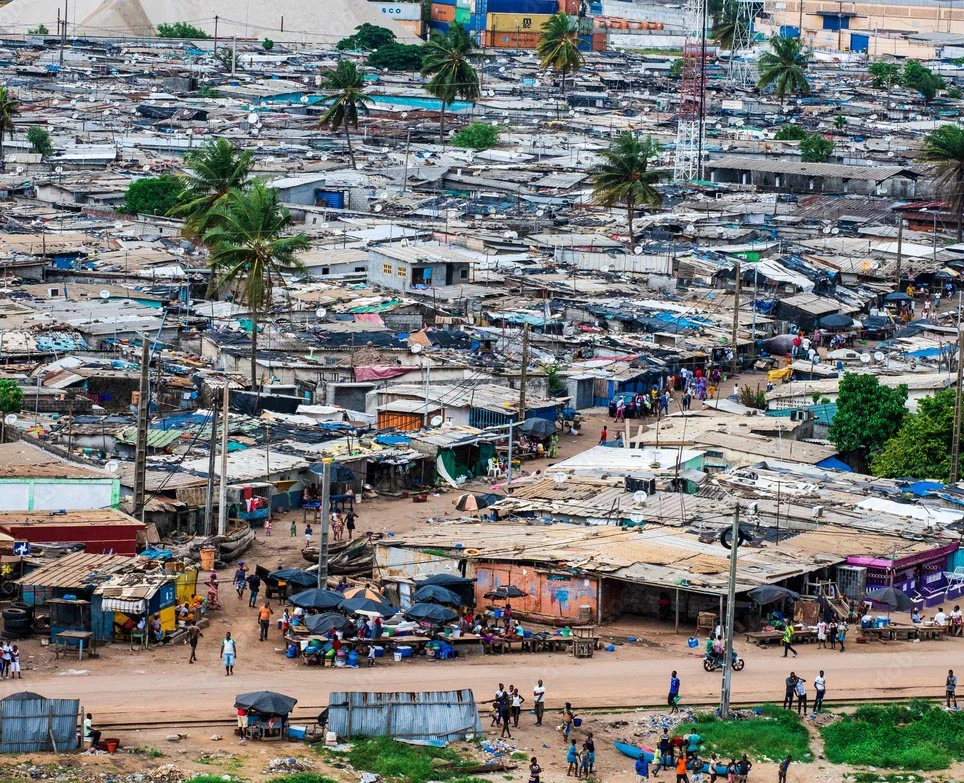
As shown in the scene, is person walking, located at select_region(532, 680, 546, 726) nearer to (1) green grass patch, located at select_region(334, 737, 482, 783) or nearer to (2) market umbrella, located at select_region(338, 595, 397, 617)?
(1) green grass patch, located at select_region(334, 737, 482, 783)

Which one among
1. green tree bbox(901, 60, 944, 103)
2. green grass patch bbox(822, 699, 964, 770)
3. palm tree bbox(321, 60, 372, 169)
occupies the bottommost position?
green grass patch bbox(822, 699, 964, 770)

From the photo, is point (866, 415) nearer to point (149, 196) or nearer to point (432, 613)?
point (432, 613)

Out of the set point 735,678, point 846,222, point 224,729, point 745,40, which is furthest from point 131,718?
point 745,40

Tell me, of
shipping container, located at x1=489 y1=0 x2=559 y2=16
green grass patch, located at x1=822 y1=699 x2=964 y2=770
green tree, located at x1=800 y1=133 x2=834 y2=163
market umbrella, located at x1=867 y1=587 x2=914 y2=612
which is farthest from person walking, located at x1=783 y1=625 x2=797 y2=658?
shipping container, located at x1=489 y1=0 x2=559 y2=16

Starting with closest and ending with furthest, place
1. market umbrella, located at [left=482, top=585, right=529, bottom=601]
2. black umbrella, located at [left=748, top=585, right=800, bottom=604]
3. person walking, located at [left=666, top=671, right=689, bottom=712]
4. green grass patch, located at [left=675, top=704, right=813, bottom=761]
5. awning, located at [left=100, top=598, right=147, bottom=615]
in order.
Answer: green grass patch, located at [left=675, top=704, right=813, bottom=761] < person walking, located at [left=666, top=671, right=689, bottom=712] < awning, located at [left=100, top=598, right=147, bottom=615] < black umbrella, located at [left=748, top=585, right=800, bottom=604] < market umbrella, located at [left=482, top=585, right=529, bottom=601]

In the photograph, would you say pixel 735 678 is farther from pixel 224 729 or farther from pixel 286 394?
pixel 286 394

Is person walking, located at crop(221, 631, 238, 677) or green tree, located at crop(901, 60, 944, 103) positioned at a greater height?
green tree, located at crop(901, 60, 944, 103)

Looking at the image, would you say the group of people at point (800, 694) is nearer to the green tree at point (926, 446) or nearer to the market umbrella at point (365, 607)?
the market umbrella at point (365, 607)

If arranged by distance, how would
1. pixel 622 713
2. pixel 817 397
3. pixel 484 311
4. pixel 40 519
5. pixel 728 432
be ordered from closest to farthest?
pixel 622 713, pixel 40 519, pixel 728 432, pixel 817 397, pixel 484 311
